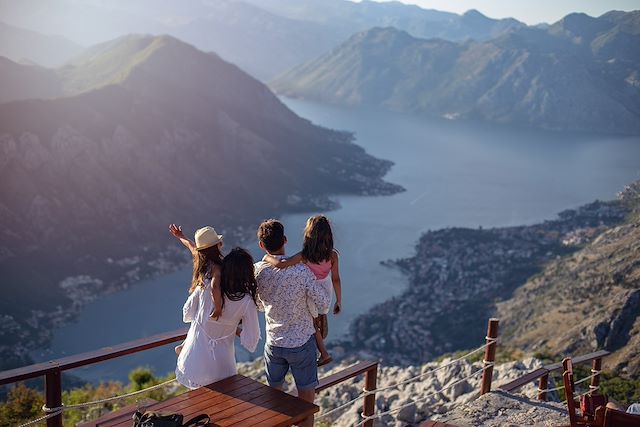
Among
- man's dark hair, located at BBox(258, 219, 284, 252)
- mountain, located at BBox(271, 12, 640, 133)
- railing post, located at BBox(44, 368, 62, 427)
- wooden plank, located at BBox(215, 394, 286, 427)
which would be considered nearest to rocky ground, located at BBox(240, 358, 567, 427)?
wooden plank, located at BBox(215, 394, 286, 427)

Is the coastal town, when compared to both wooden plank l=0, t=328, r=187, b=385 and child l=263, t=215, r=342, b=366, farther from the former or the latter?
wooden plank l=0, t=328, r=187, b=385

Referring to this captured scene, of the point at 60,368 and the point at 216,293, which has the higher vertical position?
the point at 216,293

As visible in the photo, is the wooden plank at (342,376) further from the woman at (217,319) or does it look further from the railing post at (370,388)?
the woman at (217,319)

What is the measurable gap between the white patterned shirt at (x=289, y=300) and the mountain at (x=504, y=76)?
114214 mm

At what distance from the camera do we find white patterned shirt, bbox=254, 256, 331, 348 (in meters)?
4.07

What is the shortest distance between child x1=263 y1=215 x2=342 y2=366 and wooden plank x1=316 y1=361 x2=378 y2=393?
20 centimetres

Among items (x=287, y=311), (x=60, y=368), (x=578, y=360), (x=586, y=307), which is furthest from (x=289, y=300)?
(x=586, y=307)

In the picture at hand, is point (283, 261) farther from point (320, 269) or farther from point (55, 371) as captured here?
point (55, 371)

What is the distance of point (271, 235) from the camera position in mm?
4035

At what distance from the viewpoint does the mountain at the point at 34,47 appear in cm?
8300

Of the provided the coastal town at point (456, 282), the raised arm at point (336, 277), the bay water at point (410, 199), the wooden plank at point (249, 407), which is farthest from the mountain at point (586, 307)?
the wooden plank at point (249, 407)

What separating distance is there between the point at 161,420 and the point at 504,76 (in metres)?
140

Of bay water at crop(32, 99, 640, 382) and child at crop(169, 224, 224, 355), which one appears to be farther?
bay water at crop(32, 99, 640, 382)

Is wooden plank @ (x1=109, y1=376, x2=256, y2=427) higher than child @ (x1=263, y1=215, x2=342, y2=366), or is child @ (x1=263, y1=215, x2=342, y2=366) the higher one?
child @ (x1=263, y1=215, x2=342, y2=366)
